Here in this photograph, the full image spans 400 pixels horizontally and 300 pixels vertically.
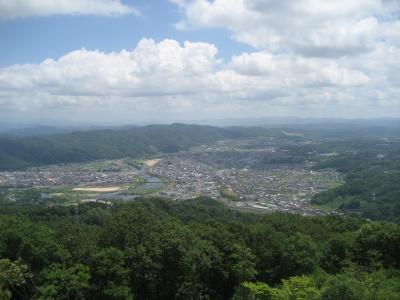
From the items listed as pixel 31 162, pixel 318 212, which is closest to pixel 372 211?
pixel 318 212

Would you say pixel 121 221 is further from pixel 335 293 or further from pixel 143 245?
pixel 335 293

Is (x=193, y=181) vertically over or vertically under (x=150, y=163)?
under

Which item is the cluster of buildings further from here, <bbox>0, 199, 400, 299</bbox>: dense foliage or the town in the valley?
<bbox>0, 199, 400, 299</bbox>: dense foliage

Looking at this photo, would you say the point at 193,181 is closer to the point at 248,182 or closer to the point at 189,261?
the point at 248,182

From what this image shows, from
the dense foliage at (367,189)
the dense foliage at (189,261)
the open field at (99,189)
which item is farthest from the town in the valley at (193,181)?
the dense foliage at (189,261)

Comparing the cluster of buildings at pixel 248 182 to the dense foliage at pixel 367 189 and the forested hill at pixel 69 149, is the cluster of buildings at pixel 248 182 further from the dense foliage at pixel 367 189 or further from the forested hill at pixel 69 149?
the forested hill at pixel 69 149

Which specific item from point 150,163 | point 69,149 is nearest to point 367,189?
point 150,163

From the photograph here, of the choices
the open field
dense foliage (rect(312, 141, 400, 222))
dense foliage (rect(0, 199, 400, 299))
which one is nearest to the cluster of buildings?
dense foliage (rect(312, 141, 400, 222))

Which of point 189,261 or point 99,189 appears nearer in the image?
point 189,261
